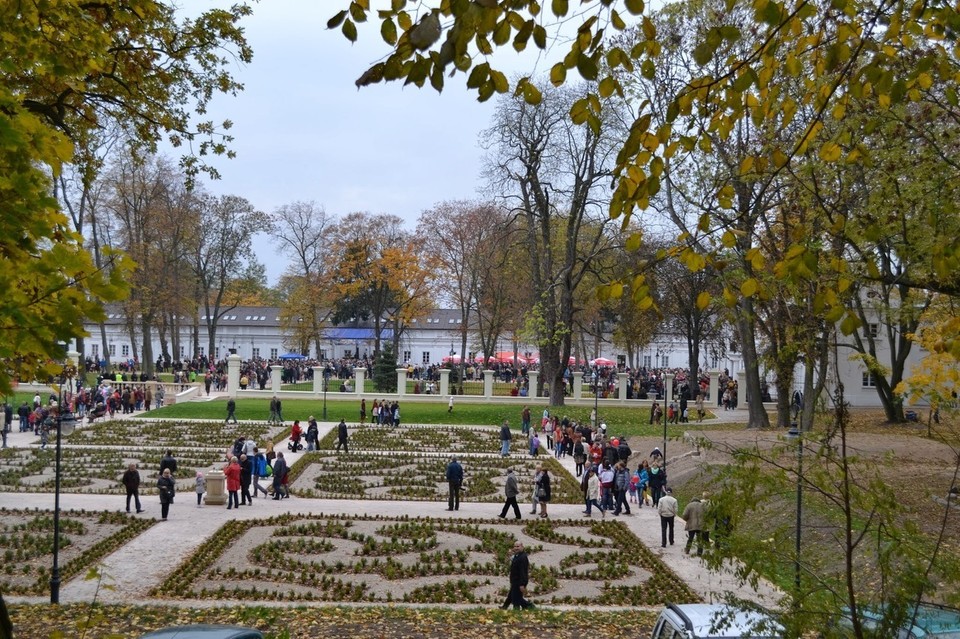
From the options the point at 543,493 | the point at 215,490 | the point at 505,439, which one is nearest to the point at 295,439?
the point at 505,439

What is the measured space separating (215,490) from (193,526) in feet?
8.77

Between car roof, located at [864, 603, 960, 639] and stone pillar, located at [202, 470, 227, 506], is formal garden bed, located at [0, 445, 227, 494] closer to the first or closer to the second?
stone pillar, located at [202, 470, 227, 506]

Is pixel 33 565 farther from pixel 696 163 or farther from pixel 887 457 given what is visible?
pixel 696 163

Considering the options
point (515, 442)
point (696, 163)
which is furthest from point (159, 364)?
point (696, 163)

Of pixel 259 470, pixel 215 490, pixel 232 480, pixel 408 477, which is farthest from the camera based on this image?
pixel 408 477

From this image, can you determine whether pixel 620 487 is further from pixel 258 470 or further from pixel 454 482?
pixel 258 470

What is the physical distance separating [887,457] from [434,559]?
11.1 metres

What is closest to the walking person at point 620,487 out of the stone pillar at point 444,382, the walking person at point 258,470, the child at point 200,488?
the walking person at point 258,470

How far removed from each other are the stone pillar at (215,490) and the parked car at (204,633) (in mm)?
13557

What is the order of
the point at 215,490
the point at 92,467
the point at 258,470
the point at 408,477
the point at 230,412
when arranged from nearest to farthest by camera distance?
the point at 215,490, the point at 258,470, the point at 408,477, the point at 92,467, the point at 230,412

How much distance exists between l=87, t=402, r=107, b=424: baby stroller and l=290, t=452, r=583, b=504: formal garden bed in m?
13.6

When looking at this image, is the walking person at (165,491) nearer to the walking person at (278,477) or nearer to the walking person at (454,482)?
the walking person at (278,477)

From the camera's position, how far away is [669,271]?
49.6 metres

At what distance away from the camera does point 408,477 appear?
26.3 metres
